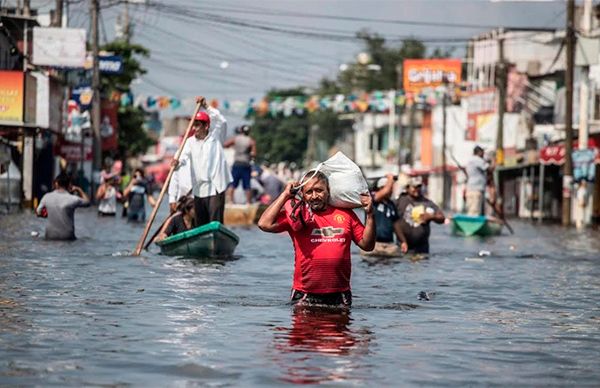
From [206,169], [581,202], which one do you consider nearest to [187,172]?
[206,169]

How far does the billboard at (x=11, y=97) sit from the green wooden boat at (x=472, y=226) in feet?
53.3

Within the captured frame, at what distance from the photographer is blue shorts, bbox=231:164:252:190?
33469mm

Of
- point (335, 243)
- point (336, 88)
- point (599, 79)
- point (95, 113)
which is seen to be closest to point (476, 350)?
point (335, 243)

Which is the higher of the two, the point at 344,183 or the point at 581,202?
the point at 344,183

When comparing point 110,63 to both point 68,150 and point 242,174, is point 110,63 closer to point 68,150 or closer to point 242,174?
point 68,150

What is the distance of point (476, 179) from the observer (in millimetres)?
34250

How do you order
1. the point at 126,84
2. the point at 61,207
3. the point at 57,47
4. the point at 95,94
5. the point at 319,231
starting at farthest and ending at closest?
the point at 126,84 → the point at 95,94 → the point at 57,47 → the point at 61,207 → the point at 319,231

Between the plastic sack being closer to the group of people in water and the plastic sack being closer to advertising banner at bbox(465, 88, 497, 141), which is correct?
the group of people in water

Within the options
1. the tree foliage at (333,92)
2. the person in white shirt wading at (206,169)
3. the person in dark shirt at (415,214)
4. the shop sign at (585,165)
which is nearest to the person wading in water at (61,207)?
the person in white shirt wading at (206,169)

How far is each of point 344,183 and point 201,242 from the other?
27.5 ft

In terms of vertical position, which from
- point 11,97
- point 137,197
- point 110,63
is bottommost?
point 137,197

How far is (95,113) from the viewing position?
195 ft

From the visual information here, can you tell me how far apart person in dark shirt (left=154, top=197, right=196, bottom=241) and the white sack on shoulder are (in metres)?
9.47

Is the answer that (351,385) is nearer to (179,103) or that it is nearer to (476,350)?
(476,350)
